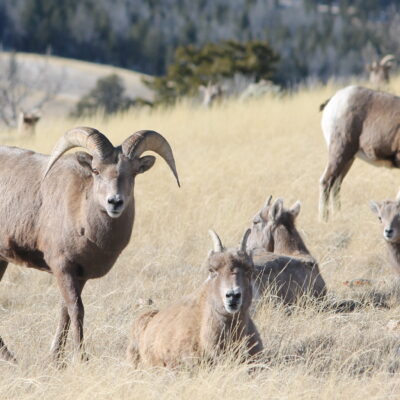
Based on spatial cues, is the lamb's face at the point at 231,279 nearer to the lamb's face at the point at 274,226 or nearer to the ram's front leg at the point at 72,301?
the ram's front leg at the point at 72,301

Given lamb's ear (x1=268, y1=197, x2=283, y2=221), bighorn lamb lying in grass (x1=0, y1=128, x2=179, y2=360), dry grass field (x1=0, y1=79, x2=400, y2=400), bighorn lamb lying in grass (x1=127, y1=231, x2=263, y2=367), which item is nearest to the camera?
dry grass field (x1=0, y1=79, x2=400, y2=400)

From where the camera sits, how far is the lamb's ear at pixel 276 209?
7922 mm

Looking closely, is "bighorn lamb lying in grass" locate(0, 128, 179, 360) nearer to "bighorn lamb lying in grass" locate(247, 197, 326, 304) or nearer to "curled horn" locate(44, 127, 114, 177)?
"curled horn" locate(44, 127, 114, 177)

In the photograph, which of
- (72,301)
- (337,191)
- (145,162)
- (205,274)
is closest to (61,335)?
(72,301)

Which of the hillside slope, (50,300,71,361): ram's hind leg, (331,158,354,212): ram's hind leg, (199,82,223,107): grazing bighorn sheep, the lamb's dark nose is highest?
the lamb's dark nose

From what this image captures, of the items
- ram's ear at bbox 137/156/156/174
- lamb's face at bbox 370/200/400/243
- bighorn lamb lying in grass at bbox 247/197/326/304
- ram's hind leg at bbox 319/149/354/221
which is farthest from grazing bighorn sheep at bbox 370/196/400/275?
ram's ear at bbox 137/156/156/174

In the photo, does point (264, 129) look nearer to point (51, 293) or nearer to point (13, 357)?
point (51, 293)

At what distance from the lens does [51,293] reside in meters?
7.75

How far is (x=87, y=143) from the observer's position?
6109 mm

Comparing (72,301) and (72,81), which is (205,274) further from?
(72,81)

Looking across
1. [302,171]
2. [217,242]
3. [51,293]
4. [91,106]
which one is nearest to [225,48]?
[91,106]

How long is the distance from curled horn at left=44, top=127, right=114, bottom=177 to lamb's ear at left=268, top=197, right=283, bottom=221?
2.21m

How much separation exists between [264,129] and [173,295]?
844 cm

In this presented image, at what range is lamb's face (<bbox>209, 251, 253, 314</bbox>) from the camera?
5.07 metres
